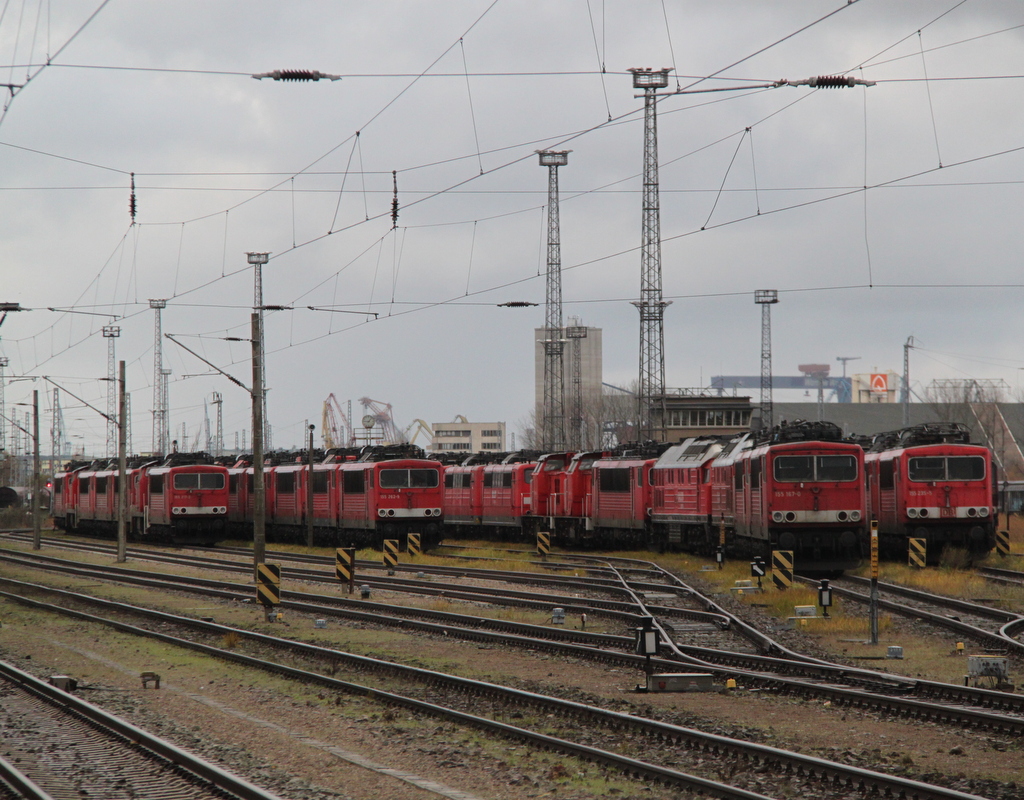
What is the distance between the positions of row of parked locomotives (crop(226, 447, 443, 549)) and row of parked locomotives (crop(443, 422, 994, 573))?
6273 millimetres

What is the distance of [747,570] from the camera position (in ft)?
109

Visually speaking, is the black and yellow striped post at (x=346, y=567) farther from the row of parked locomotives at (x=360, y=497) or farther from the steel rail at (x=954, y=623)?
the row of parked locomotives at (x=360, y=497)

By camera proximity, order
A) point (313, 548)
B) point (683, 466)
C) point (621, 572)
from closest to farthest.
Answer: point (621, 572) → point (683, 466) → point (313, 548)

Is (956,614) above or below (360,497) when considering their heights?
below

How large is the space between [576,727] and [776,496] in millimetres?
18296

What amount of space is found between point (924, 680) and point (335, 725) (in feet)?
24.2

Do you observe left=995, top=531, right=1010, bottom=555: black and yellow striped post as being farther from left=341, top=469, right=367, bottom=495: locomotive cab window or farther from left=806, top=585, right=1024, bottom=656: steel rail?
left=341, top=469, right=367, bottom=495: locomotive cab window

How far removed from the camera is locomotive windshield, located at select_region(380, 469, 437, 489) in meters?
46.1

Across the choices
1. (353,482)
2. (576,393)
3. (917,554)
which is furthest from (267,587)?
(576,393)

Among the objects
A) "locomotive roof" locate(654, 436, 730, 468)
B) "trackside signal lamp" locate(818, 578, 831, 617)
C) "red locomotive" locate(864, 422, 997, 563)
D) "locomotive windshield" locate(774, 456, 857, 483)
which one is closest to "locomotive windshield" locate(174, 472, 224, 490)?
"locomotive roof" locate(654, 436, 730, 468)

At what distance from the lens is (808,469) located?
30.8 m

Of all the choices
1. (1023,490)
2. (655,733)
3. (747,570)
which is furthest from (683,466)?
(1023,490)

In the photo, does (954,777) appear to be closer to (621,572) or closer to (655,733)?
(655,733)

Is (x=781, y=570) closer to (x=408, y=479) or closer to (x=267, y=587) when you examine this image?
(x=267, y=587)
